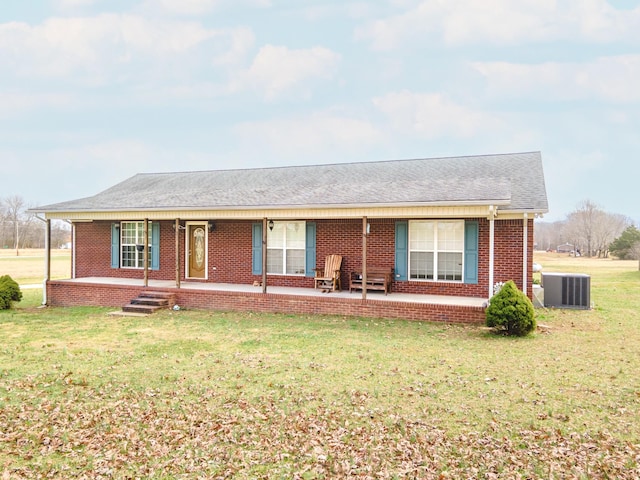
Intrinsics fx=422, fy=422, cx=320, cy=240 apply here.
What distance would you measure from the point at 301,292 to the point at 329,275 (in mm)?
983

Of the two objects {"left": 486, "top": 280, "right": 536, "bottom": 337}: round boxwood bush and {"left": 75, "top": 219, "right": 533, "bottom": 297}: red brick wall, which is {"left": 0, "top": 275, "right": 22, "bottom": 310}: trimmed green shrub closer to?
{"left": 75, "top": 219, "right": 533, "bottom": 297}: red brick wall

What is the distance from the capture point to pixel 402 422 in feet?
14.3

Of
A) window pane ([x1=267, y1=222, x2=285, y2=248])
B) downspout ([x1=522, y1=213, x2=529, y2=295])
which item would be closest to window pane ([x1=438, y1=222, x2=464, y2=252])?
downspout ([x1=522, y1=213, x2=529, y2=295])

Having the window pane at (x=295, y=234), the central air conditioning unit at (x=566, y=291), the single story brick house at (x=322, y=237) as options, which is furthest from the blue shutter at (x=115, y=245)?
the central air conditioning unit at (x=566, y=291)

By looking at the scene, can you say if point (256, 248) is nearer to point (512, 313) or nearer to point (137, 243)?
point (137, 243)

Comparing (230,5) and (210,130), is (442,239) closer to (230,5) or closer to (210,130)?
(230,5)

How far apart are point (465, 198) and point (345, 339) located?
4.14 meters

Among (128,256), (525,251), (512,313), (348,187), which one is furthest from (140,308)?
(525,251)

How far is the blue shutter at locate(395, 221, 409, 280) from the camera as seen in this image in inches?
461

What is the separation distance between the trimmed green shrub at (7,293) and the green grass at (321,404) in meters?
3.82

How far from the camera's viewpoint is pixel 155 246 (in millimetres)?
14297

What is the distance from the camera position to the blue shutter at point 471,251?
11125 mm

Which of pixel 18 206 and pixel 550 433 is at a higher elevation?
pixel 18 206

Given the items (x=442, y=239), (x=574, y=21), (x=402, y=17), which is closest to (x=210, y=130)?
(x=402, y=17)
